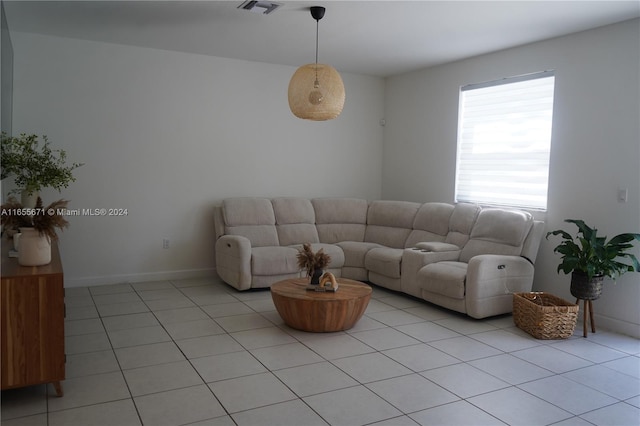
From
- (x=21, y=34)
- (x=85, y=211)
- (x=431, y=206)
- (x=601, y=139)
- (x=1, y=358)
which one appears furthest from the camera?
(x=431, y=206)

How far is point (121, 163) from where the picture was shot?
561 cm

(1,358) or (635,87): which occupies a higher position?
(635,87)

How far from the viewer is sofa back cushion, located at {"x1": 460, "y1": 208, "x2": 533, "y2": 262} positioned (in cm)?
482

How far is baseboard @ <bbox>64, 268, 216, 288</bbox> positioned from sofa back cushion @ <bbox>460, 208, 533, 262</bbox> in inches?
122

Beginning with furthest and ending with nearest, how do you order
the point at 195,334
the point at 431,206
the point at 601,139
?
the point at 431,206, the point at 601,139, the point at 195,334

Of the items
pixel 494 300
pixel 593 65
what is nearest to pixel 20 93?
pixel 494 300

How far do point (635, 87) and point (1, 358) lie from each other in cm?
499

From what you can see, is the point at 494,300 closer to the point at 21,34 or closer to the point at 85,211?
the point at 85,211

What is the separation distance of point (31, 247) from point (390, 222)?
423cm

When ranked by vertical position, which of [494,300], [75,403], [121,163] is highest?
[121,163]

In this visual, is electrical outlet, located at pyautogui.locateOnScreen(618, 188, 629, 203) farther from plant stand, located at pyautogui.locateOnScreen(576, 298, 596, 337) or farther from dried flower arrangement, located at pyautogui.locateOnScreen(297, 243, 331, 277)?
dried flower arrangement, located at pyautogui.locateOnScreen(297, 243, 331, 277)

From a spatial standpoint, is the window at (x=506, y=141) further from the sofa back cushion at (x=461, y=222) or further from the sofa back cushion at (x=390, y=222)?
the sofa back cushion at (x=390, y=222)

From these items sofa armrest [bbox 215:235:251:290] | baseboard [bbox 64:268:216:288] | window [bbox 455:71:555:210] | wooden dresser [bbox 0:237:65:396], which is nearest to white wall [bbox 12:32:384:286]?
baseboard [bbox 64:268:216:288]

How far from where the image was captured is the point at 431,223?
5.81 m
